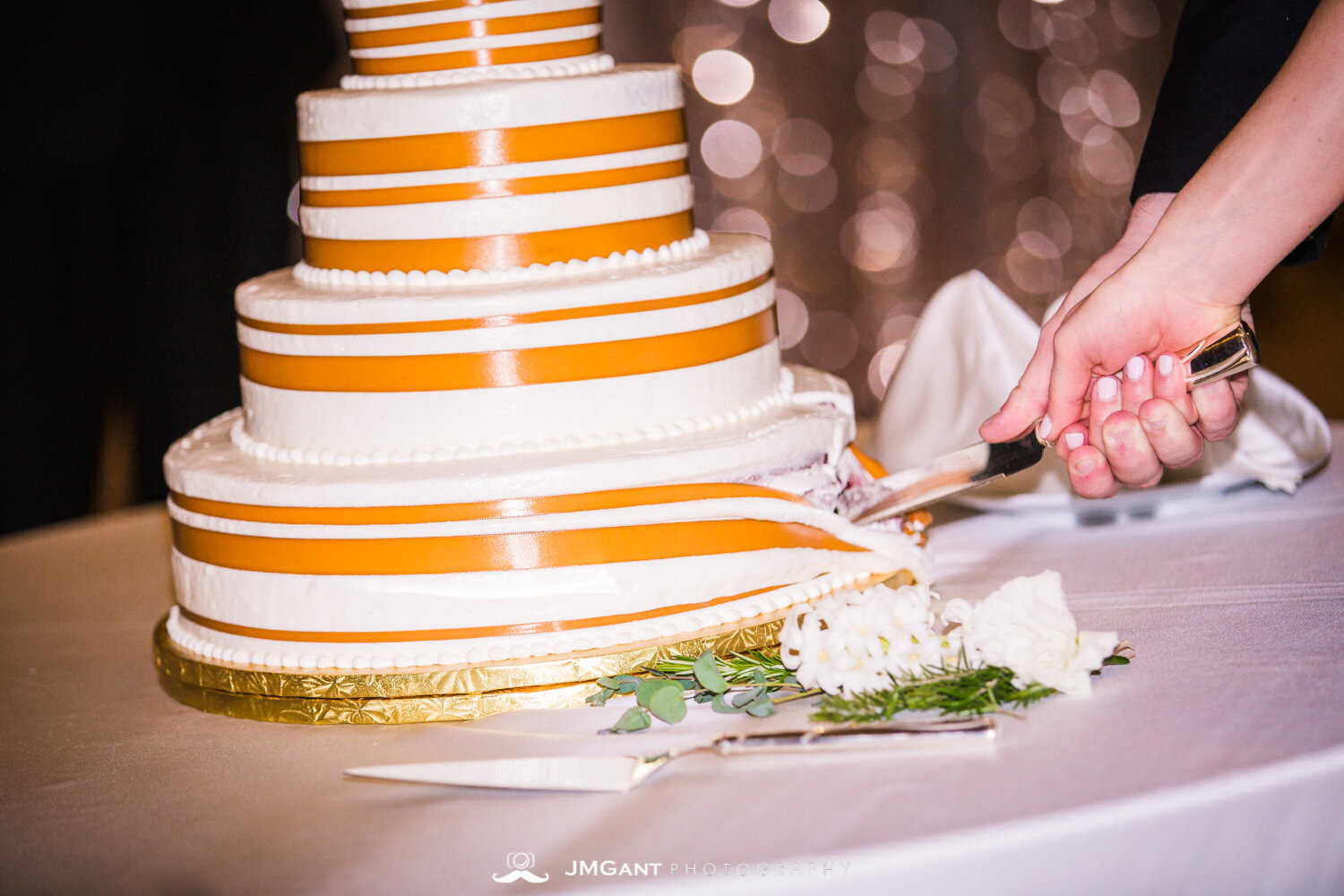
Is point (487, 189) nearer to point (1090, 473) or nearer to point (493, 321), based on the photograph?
point (493, 321)

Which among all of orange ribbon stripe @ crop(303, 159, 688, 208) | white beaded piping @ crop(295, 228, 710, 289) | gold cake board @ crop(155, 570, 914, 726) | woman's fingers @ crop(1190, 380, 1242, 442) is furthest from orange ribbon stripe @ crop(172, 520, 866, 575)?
woman's fingers @ crop(1190, 380, 1242, 442)

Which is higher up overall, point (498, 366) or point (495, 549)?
point (498, 366)

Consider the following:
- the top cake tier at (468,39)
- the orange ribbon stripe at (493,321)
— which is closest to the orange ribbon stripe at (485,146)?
the top cake tier at (468,39)

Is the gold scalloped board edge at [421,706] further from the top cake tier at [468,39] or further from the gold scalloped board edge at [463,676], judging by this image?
the top cake tier at [468,39]

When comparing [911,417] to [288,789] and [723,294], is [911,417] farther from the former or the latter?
[288,789]

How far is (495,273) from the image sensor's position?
1554 millimetres

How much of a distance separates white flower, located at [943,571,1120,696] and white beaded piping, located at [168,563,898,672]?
1.22 feet

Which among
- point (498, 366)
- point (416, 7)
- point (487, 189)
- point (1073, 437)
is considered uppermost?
point (416, 7)

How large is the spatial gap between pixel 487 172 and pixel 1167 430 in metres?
0.94

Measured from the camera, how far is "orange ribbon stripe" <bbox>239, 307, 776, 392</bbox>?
149 centimetres

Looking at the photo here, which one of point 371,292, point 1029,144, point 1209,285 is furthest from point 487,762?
point 1029,144

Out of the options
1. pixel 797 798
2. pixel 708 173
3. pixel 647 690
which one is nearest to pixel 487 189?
pixel 647 690

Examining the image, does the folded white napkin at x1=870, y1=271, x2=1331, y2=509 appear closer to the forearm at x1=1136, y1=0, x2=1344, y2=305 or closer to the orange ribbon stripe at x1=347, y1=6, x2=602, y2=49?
the forearm at x1=1136, y1=0, x2=1344, y2=305

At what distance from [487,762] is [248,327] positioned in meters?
0.81
